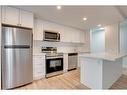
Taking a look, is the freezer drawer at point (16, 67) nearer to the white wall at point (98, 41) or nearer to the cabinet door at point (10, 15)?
the cabinet door at point (10, 15)

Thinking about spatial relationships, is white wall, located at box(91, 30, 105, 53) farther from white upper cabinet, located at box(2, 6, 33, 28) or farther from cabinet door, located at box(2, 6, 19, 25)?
cabinet door, located at box(2, 6, 19, 25)

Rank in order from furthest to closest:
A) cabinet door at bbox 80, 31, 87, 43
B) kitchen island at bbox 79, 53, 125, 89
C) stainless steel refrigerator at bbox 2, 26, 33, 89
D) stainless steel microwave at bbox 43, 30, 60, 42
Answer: cabinet door at bbox 80, 31, 87, 43, stainless steel microwave at bbox 43, 30, 60, 42, stainless steel refrigerator at bbox 2, 26, 33, 89, kitchen island at bbox 79, 53, 125, 89

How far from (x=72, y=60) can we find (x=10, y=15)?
11.5ft

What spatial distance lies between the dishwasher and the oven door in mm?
652

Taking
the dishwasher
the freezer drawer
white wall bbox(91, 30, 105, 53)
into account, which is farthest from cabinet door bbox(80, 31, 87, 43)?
the freezer drawer

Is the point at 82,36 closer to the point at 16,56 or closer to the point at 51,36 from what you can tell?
the point at 51,36

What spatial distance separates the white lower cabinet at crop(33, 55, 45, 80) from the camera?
158 inches

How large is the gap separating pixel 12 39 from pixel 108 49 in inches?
174

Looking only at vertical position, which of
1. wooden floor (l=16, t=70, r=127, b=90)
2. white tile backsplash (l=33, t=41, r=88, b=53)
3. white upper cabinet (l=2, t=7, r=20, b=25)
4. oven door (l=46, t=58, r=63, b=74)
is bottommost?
wooden floor (l=16, t=70, r=127, b=90)

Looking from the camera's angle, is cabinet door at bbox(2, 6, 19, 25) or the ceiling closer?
cabinet door at bbox(2, 6, 19, 25)

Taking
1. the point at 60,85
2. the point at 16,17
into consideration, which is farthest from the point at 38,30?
the point at 60,85

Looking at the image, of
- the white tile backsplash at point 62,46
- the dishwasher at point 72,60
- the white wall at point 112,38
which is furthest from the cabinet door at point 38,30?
the white wall at point 112,38
